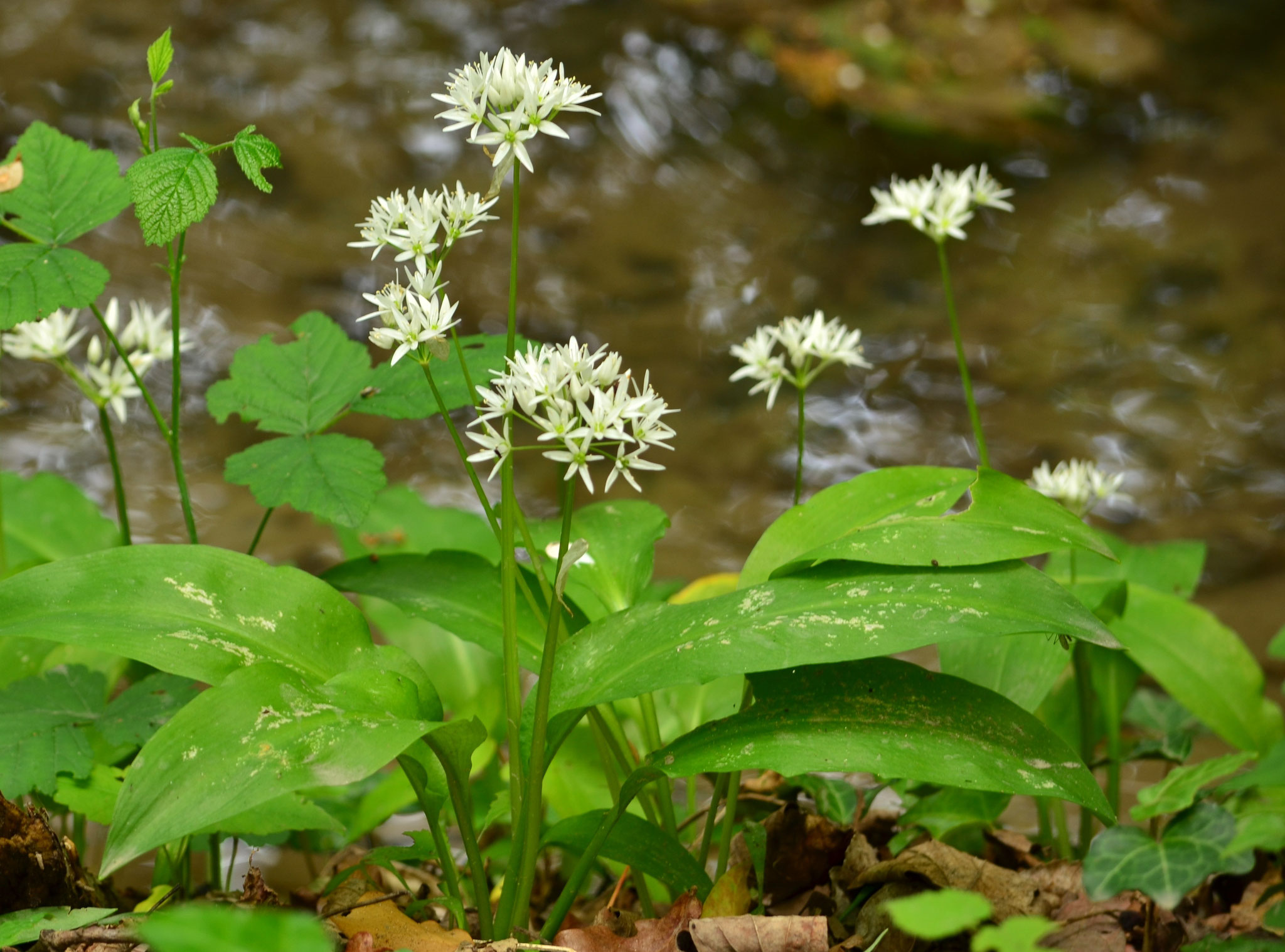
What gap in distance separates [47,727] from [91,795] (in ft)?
0.41

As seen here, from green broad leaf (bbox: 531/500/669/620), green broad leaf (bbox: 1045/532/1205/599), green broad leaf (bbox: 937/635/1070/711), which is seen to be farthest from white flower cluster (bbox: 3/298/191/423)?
green broad leaf (bbox: 1045/532/1205/599)

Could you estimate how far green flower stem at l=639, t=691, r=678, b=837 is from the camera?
176 centimetres

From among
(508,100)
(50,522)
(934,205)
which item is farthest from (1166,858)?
(50,522)

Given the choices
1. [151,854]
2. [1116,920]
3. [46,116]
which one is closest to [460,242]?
[46,116]

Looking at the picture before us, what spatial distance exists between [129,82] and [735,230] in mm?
3895

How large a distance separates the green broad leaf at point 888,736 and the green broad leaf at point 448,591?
15.1 inches

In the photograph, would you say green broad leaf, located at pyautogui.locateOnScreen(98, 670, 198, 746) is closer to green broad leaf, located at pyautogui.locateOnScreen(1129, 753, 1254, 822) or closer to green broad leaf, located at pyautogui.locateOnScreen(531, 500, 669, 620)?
green broad leaf, located at pyautogui.locateOnScreen(531, 500, 669, 620)

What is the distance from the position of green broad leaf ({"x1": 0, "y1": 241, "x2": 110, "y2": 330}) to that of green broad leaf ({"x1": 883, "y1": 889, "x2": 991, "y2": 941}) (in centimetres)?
143

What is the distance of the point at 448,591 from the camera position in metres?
1.81

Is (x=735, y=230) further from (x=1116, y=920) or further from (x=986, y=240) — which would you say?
(x=1116, y=920)

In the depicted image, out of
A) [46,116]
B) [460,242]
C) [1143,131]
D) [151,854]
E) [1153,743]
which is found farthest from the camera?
[1143,131]

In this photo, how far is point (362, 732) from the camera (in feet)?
4.13

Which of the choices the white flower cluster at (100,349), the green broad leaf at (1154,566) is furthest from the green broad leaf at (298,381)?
the green broad leaf at (1154,566)

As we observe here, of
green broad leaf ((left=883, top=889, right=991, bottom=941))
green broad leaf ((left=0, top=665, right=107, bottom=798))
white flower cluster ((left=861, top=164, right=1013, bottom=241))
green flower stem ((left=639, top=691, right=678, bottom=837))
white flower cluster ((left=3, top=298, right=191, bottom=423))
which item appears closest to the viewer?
green broad leaf ((left=883, top=889, right=991, bottom=941))
